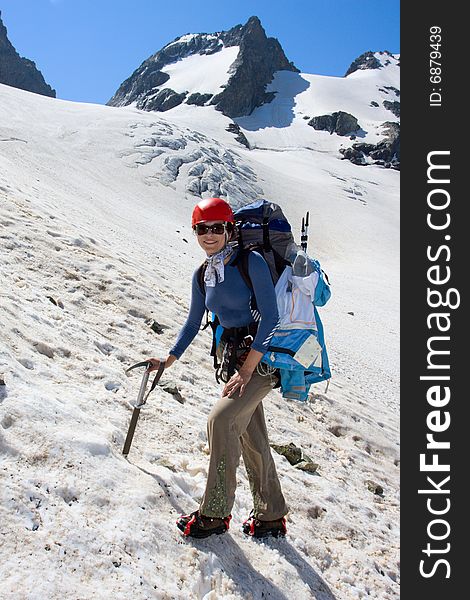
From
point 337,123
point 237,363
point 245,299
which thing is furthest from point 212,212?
point 337,123

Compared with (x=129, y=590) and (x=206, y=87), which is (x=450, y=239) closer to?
(x=129, y=590)

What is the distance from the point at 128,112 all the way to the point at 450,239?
53764 millimetres

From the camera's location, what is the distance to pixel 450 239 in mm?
6684

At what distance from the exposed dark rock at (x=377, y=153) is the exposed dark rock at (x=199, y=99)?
44.1 meters

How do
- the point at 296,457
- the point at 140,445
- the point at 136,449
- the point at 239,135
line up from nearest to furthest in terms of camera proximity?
the point at 136,449, the point at 140,445, the point at 296,457, the point at 239,135

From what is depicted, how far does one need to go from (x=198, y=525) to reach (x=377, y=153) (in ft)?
372

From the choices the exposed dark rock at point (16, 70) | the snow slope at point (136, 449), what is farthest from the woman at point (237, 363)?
the exposed dark rock at point (16, 70)

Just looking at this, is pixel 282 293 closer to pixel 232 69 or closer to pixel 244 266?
pixel 244 266

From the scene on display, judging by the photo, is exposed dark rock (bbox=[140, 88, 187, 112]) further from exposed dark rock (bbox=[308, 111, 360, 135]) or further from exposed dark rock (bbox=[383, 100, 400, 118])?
exposed dark rock (bbox=[383, 100, 400, 118])

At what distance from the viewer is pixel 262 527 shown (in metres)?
4.43

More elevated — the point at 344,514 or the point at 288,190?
the point at 288,190

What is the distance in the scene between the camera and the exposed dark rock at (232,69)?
13312cm

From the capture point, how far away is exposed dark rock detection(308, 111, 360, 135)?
392 ft

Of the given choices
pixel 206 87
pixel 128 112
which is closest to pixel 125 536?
pixel 128 112
